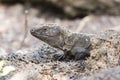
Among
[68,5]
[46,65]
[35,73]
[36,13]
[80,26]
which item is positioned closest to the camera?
[35,73]

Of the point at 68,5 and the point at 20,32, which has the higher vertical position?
the point at 68,5

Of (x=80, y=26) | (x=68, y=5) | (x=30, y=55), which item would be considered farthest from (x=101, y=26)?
(x=30, y=55)

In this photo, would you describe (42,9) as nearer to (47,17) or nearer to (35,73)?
(47,17)

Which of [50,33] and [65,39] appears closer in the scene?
[50,33]

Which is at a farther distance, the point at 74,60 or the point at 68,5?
the point at 68,5
